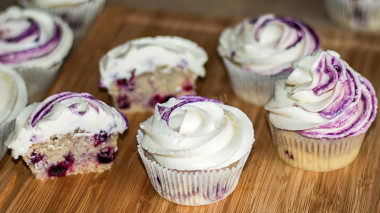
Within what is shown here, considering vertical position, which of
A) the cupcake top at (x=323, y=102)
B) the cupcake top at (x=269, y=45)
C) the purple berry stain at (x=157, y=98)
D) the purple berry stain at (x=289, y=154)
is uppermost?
the cupcake top at (x=323, y=102)

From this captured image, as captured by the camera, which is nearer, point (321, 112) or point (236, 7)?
point (321, 112)

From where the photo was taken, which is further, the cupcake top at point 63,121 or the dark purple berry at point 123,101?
the dark purple berry at point 123,101

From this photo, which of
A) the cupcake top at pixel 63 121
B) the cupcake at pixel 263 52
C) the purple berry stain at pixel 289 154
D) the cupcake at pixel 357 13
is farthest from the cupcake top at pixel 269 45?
the cupcake top at pixel 63 121

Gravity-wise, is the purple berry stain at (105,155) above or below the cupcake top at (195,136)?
below

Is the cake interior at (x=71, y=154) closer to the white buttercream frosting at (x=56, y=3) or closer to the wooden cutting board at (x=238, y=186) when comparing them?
the wooden cutting board at (x=238, y=186)

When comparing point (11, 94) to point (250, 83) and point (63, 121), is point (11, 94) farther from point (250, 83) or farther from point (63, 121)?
point (250, 83)

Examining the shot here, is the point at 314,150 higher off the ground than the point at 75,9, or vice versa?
the point at 314,150

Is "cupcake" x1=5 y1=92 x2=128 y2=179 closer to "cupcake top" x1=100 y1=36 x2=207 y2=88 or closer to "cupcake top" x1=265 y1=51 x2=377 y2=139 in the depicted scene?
"cupcake top" x1=100 y1=36 x2=207 y2=88

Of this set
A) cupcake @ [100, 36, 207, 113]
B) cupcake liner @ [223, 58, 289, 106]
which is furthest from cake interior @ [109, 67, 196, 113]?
cupcake liner @ [223, 58, 289, 106]

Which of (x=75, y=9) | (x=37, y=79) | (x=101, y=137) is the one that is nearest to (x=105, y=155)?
(x=101, y=137)
